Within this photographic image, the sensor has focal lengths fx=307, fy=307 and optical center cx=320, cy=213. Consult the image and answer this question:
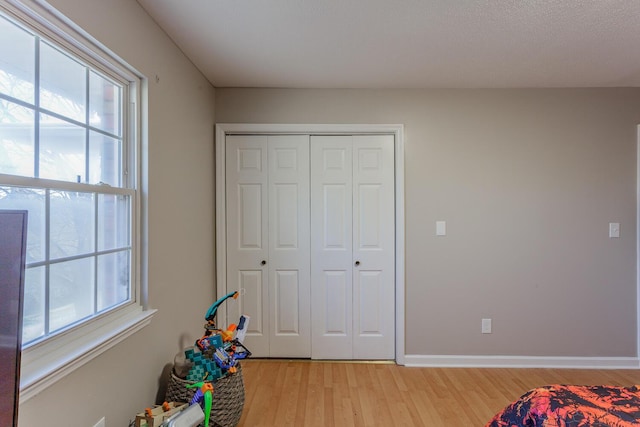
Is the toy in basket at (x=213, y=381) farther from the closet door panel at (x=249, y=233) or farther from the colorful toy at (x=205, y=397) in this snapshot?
the closet door panel at (x=249, y=233)

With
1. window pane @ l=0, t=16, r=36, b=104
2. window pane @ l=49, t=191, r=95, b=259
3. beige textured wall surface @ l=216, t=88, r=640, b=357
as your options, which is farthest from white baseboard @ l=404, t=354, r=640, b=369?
window pane @ l=0, t=16, r=36, b=104

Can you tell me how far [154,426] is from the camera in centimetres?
139

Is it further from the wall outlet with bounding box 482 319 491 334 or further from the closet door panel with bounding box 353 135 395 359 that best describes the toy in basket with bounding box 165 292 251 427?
the wall outlet with bounding box 482 319 491 334

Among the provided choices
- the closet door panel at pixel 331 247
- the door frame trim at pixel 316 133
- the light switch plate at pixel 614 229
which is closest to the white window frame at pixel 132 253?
the door frame trim at pixel 316 133

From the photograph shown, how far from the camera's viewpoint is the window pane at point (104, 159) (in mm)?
1372

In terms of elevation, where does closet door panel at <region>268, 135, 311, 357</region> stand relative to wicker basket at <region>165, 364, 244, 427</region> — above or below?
above

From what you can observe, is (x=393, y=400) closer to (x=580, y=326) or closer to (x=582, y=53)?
(x=580, y=326)

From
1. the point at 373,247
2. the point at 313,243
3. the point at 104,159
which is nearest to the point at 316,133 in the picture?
the point at 313,243

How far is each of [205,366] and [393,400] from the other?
1.32m

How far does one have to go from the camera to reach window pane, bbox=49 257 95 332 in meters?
1.15

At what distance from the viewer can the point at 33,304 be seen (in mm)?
1064

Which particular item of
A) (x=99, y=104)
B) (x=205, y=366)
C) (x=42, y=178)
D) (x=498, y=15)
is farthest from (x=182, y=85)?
(x=498, y=15)

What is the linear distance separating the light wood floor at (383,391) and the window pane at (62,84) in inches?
76.2

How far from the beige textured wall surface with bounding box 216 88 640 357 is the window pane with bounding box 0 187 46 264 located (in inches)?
70.6
